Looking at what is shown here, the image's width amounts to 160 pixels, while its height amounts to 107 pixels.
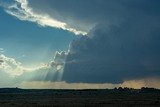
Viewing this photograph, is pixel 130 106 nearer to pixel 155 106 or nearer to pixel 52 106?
pixel 155 106

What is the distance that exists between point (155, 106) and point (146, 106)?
216cm

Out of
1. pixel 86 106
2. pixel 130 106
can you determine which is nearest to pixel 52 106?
pixel 86 106

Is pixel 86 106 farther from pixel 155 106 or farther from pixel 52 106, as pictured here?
pixel 155 106

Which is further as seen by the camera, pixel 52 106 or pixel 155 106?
pixel 52 106

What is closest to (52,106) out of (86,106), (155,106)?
(86,106)

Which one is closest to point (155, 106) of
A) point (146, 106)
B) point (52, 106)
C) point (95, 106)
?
point (146, 106)

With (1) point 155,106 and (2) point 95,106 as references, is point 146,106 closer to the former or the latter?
(1) point 155,106

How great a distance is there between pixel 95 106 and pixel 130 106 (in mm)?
7283

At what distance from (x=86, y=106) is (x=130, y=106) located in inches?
363

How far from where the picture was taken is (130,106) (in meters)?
80.4

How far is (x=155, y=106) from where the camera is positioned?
257 feet

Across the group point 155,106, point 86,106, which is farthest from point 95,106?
point 155,106

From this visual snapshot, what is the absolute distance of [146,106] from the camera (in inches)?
3145

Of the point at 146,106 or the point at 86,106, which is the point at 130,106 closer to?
the point at 146,106
